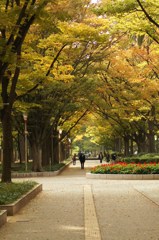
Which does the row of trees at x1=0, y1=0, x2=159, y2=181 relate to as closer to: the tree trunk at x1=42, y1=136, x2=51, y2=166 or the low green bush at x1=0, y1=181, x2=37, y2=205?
the tree trunk at x1=42, y1=136, x2=51, y2=166

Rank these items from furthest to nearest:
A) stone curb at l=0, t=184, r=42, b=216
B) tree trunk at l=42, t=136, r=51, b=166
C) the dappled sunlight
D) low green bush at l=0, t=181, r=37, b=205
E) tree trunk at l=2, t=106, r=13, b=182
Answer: tree trunk at l=42, t=136, r=51, b=166 < tree trunk at l=2, t=106, r=13, b=182 < low green bush at l=0, t=181, r=37, b=205 < stone curb at l=0, t=184, r=42, b=216 < the dappled sunlight

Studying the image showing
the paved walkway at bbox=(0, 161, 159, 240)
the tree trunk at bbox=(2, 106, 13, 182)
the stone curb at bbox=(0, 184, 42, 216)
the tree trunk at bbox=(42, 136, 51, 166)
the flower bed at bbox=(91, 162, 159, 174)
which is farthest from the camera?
the tree trunk at bbox=(42, 136, 51, 166)

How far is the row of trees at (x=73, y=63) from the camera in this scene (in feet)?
43.8

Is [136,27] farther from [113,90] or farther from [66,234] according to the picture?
[113,90]

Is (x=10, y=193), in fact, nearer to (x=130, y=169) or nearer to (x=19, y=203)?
(x=19, y=203)

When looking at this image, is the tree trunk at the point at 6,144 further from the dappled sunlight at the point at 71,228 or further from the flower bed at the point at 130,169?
the flower bed at the point at 130,169

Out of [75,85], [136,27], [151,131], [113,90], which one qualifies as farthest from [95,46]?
[136,27]

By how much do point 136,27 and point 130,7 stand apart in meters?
1.66

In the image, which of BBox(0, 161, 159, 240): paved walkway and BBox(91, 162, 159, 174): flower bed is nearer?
BBox(0, 161, 159, 240): paved walkway

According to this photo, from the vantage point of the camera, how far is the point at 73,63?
26.3m

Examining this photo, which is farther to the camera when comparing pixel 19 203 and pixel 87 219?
pixel 19 203

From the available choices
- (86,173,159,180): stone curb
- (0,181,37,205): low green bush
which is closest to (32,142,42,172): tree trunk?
(86,173,159,180): stone curb

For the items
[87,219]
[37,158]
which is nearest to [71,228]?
[87,219]

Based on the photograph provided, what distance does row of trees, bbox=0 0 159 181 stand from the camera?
1335cm
